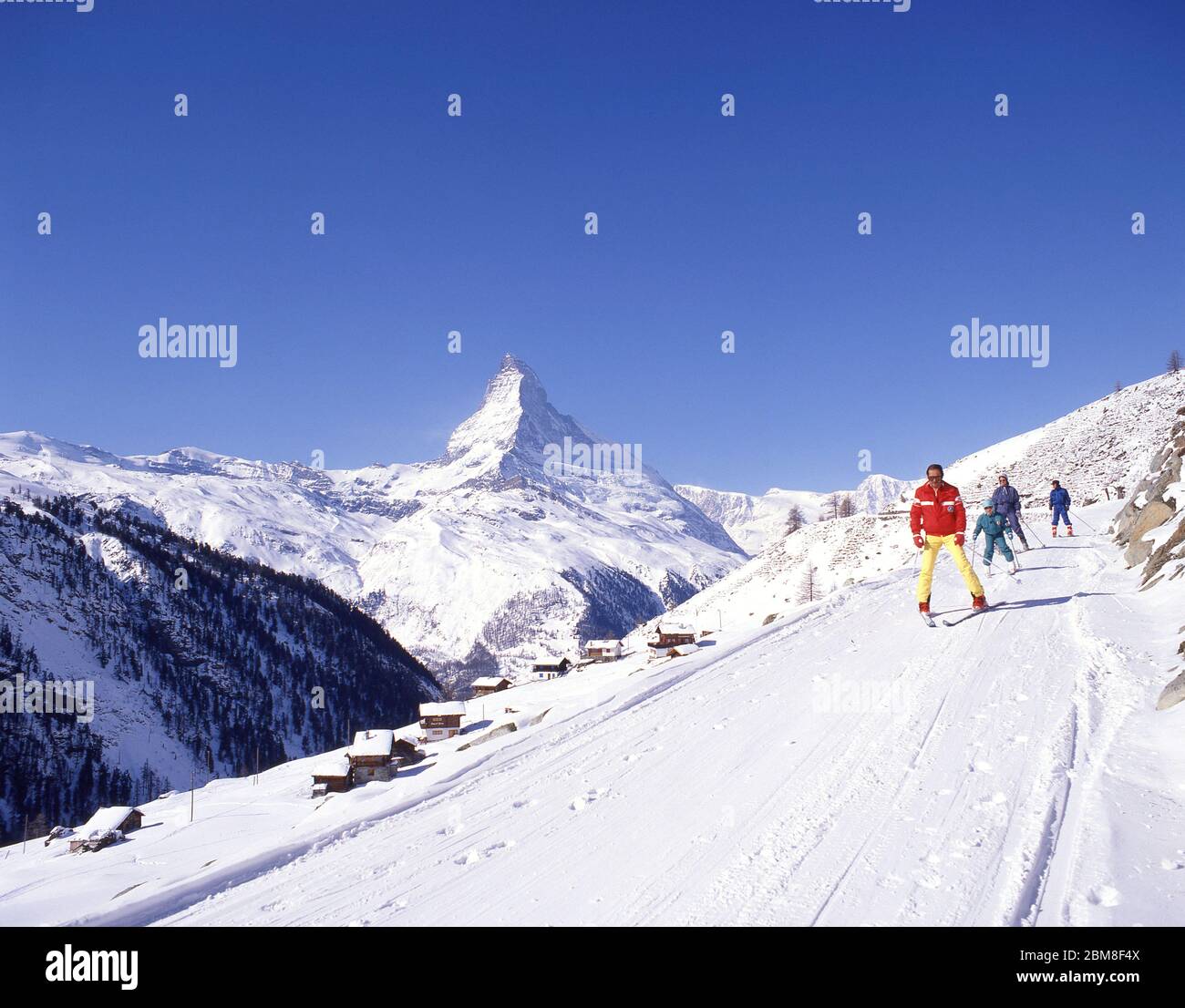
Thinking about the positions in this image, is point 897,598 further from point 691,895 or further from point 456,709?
point 456,709

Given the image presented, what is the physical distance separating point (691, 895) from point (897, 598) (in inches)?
551

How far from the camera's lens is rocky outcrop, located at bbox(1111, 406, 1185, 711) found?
12729 mm

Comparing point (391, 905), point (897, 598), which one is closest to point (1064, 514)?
point (897, 598)

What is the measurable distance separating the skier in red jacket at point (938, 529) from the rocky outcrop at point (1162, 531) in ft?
10.9

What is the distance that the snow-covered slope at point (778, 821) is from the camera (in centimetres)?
437

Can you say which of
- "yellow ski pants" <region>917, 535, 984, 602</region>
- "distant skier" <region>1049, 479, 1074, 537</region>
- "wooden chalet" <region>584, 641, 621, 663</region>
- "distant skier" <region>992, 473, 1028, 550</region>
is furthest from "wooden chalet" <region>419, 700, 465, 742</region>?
"distant skier" <region>1049, 479, 1074, 537</region>

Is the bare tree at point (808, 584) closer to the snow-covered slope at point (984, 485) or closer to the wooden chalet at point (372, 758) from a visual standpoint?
the snow-covered slope at point (984, 485)

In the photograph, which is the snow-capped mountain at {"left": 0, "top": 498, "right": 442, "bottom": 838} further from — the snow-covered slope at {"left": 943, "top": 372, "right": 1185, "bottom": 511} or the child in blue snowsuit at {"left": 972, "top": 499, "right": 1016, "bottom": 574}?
the snow-covered slope at {"left": 943, "top": 372, "right": 1185, "bottom": 511}

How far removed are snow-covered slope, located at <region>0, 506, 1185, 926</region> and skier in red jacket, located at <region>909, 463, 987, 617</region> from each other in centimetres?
230

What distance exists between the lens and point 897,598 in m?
16.7

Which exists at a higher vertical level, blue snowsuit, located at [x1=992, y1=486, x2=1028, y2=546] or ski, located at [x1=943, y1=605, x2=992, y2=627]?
blue snowsuit, located at [x1=992, y1=486, x2=1028, y2=546]

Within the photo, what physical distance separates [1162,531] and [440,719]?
2879 cm
